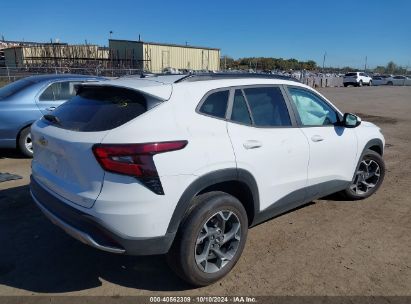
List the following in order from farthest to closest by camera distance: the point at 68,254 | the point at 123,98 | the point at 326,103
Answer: the point at 326,103 → the point at 68,254 → the point at 123,98

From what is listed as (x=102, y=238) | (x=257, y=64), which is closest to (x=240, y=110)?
(x=102, y=238)

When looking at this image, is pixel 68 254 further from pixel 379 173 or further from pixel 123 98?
pixel 379 173

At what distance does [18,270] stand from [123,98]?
1.88 metres

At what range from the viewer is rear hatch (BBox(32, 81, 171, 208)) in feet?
9.30

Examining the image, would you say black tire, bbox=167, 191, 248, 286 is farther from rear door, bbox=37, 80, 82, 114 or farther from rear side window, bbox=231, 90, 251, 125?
rear door, bbox=37, 80, 82, 114

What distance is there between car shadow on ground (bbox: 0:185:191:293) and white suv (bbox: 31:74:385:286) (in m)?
0.47

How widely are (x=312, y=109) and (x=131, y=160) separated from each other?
2542mm

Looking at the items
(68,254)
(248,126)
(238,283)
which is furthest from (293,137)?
(68,254)

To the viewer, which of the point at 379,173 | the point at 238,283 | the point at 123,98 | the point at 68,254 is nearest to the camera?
the point at 123,98

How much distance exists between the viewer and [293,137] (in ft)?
12.8

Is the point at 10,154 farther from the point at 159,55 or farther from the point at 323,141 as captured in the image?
the point at 159,55

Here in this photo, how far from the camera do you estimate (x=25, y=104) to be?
694 centimetres

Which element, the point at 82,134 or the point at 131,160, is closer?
the point at 131,160

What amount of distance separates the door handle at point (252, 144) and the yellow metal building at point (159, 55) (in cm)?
3761
